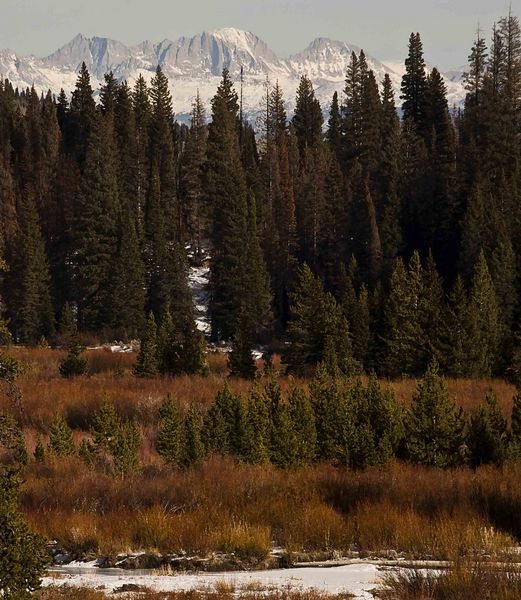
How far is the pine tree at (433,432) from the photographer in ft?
47.9

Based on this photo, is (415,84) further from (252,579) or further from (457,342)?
(252,579)

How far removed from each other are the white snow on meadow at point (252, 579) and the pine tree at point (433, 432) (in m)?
7.09

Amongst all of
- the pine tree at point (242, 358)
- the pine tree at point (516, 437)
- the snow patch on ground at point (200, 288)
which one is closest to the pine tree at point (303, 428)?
the pine tree at point (516, 437)

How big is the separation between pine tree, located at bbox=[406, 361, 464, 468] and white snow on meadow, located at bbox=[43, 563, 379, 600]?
23.3ft

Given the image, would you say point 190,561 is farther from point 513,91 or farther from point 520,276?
point 513,91

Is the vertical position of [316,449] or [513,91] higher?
[513,91]

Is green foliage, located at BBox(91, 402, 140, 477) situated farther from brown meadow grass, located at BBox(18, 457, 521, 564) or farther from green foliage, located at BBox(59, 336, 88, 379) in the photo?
green foliage, located at BBox(59, 336, 88, 379)

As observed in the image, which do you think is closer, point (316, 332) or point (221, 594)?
point (221, 594)

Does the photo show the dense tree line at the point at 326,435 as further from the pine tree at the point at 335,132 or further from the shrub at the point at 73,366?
the pine tree at the point at 335,132

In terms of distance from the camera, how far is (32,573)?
18.5 ft

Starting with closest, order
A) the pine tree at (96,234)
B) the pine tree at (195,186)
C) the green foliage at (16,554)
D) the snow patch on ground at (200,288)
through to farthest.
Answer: the green foliage at (16,554) < the pine tree at (96,234) < the snow patch on ground at (200,288) < the pine tree at (195,186)

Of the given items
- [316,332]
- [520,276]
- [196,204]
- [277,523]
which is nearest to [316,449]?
[277,523]

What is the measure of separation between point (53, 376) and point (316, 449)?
19325 mm

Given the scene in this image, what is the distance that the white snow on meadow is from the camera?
23.1 feet
